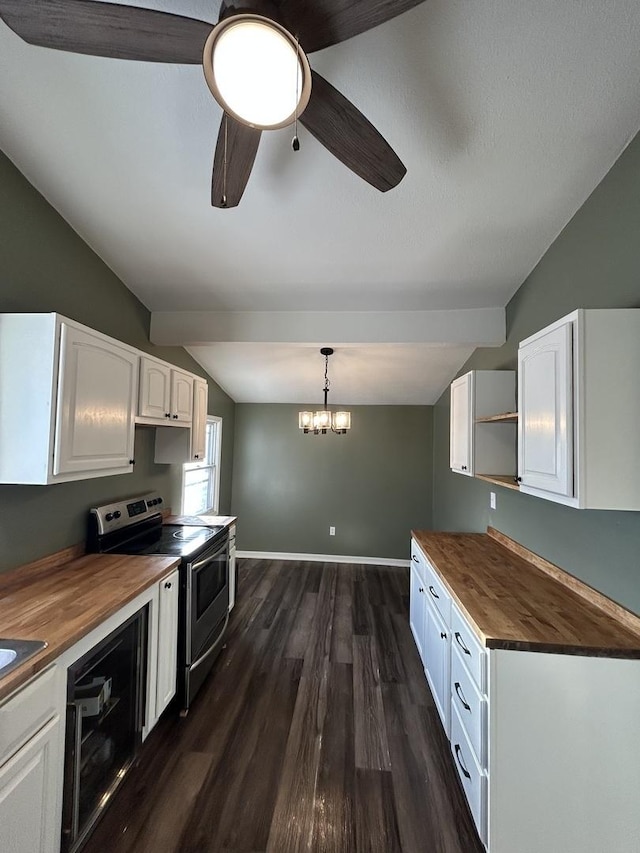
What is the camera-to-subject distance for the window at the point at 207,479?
3879mm

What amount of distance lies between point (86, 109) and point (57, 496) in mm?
1853

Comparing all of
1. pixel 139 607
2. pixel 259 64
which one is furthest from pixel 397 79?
pixel 139 607

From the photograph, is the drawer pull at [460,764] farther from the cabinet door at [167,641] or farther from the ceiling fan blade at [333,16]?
the ceiling fan blade at [333,16]

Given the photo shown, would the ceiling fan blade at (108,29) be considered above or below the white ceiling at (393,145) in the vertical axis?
below

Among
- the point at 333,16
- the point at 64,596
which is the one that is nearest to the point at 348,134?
the point at 333,16

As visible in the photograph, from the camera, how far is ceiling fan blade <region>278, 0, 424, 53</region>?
786mm

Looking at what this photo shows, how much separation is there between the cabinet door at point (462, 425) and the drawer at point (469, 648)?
3.29 feet

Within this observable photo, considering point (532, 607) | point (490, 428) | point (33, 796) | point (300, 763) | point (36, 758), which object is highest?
point (490, 428)

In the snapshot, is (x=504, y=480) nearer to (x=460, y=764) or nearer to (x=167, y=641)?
(x=460, y=764)

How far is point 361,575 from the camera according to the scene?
14.1 feet

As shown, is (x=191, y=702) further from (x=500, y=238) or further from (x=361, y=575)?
(x=500, y=238)

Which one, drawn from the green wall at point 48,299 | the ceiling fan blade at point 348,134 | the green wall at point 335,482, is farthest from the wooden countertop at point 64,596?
the green wall at point 335,482

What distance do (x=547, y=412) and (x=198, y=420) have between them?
2.60 metres

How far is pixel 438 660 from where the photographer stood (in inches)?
80.3
